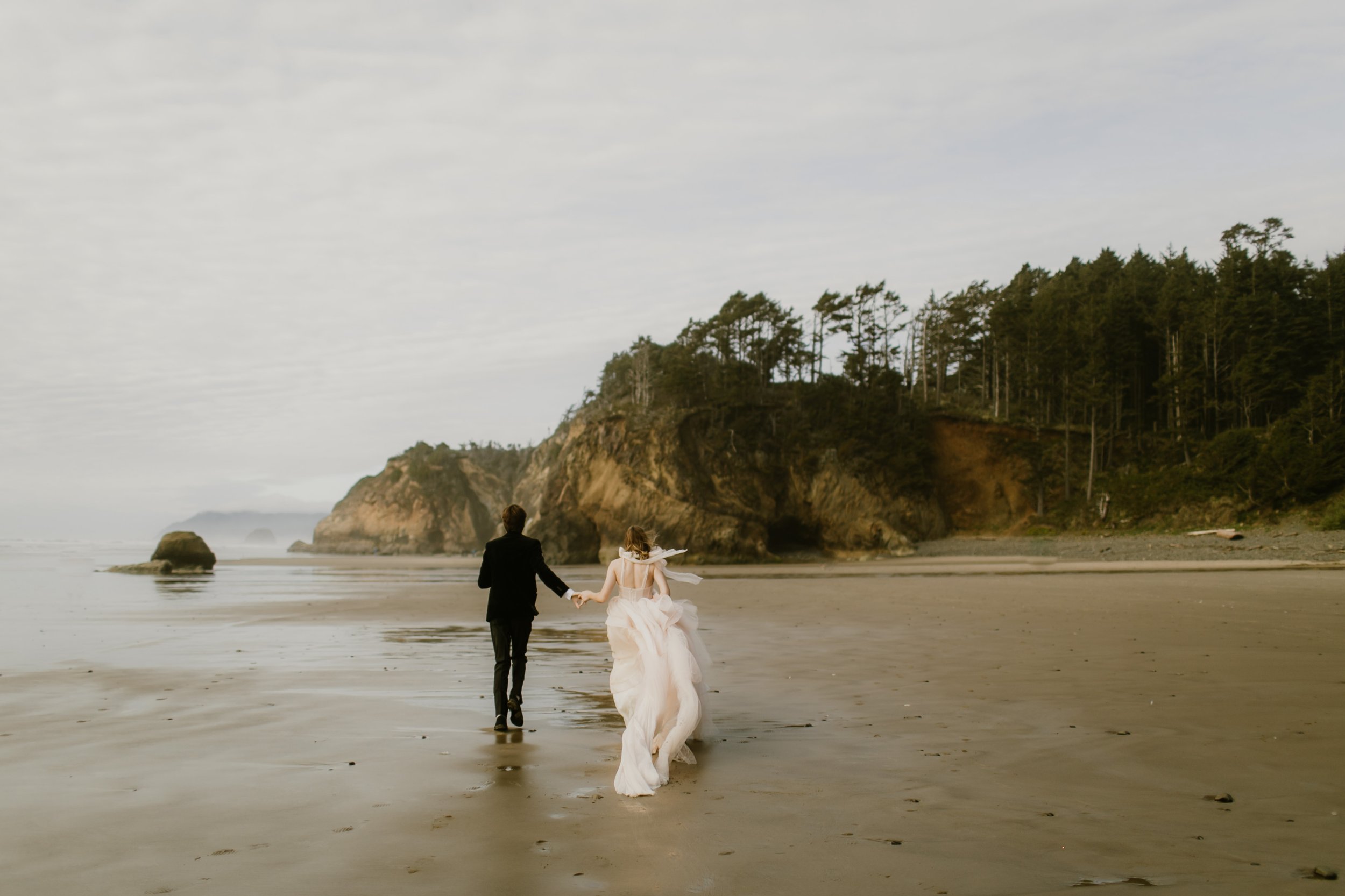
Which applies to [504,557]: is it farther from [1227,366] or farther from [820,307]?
[820,307]

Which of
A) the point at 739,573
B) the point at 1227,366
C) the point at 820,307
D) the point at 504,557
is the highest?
the point at 820,307

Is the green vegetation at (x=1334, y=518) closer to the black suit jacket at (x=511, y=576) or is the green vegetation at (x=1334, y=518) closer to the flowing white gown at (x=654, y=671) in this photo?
the flowing white gown at (x=654, y=671)

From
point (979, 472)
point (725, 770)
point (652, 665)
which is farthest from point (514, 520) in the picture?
point (979, 472)

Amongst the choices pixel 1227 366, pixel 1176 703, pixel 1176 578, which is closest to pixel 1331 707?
pixel 1176 703

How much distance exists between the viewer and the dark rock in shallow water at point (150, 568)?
37.8m

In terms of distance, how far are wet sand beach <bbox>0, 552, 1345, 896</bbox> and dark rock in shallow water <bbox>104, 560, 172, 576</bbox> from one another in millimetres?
27703

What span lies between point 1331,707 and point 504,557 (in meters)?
7.48

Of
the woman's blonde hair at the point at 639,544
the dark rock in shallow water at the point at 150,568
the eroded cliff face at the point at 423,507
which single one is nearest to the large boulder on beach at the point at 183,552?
the dark rock in shallow water at the point at 150,568

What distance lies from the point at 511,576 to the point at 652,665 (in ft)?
6.73

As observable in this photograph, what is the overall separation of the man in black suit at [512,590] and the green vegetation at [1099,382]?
45.7 m

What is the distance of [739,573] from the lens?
3891 cm

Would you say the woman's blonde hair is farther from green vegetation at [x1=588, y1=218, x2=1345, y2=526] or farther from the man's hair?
green vegetation at [x1=588, y1=218, x2=1345, y2=526]

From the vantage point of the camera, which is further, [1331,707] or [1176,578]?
[1176,578]

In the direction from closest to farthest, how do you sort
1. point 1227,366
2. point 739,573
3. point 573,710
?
point 573,710
point 739,573
point 1227,366
